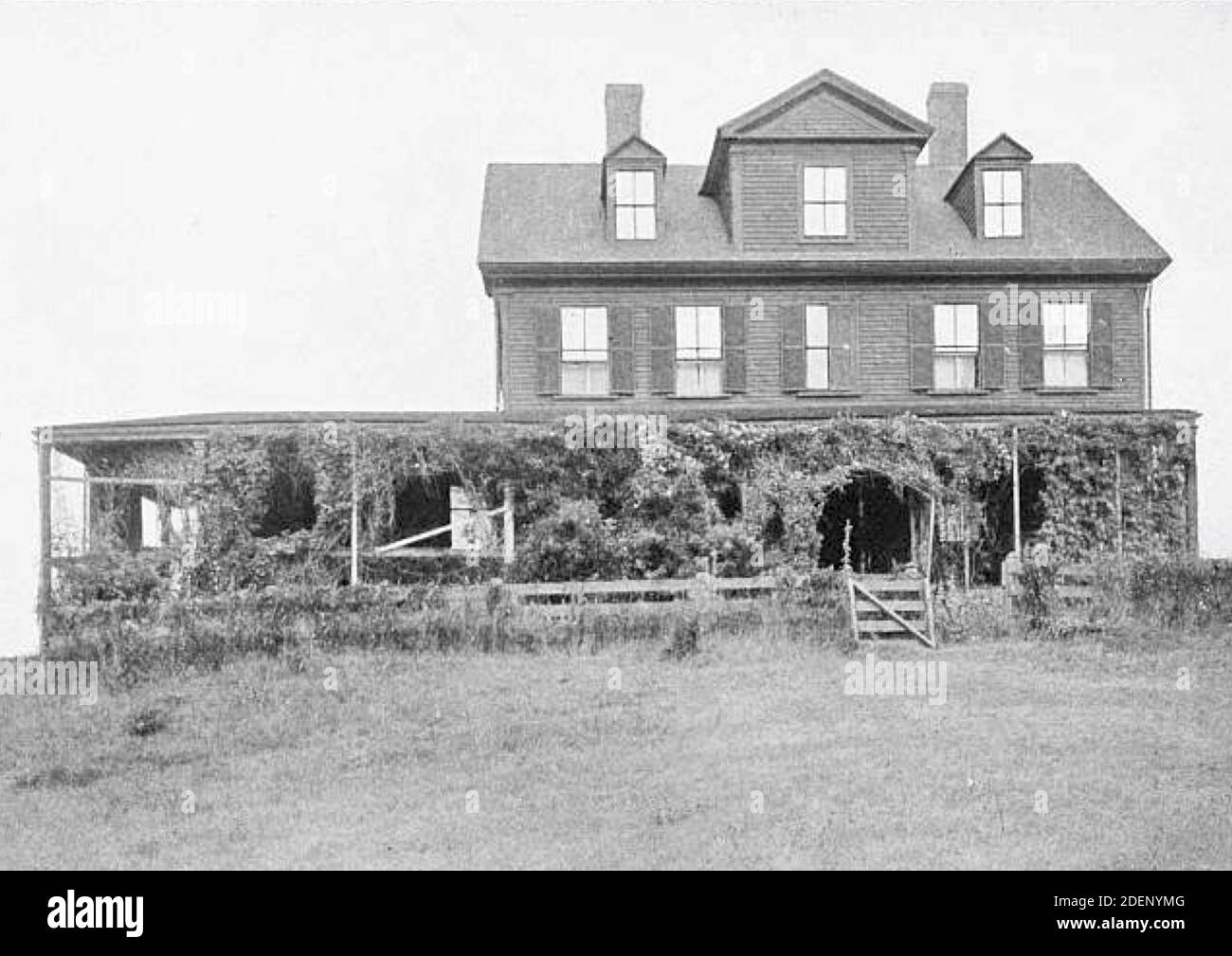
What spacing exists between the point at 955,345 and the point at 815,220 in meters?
3.69

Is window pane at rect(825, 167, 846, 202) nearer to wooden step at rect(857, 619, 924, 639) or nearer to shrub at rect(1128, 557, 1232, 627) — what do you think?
shrub at rect(1128, 557, 1232, 627)

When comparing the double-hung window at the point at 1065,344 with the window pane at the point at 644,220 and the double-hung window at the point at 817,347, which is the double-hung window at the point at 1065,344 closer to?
the double-hung window at the point at 817,347

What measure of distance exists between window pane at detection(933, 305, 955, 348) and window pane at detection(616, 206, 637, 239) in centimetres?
615

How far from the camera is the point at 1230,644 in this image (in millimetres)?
18422

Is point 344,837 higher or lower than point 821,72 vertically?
lower

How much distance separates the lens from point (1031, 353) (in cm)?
2822

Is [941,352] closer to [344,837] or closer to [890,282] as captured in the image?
[890,282]

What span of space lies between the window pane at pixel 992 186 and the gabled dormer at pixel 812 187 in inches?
70.9

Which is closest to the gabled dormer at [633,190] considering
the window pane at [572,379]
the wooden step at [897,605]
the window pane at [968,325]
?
the window pane at [572,379]

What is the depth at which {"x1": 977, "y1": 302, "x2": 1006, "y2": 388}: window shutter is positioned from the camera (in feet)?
92.0

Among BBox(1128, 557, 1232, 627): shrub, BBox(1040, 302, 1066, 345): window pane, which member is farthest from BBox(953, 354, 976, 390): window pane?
BBox(1128, 557, 1232, 627): shrub

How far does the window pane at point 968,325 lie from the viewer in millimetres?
28359

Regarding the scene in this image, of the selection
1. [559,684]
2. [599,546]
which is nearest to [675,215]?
[599,546]
